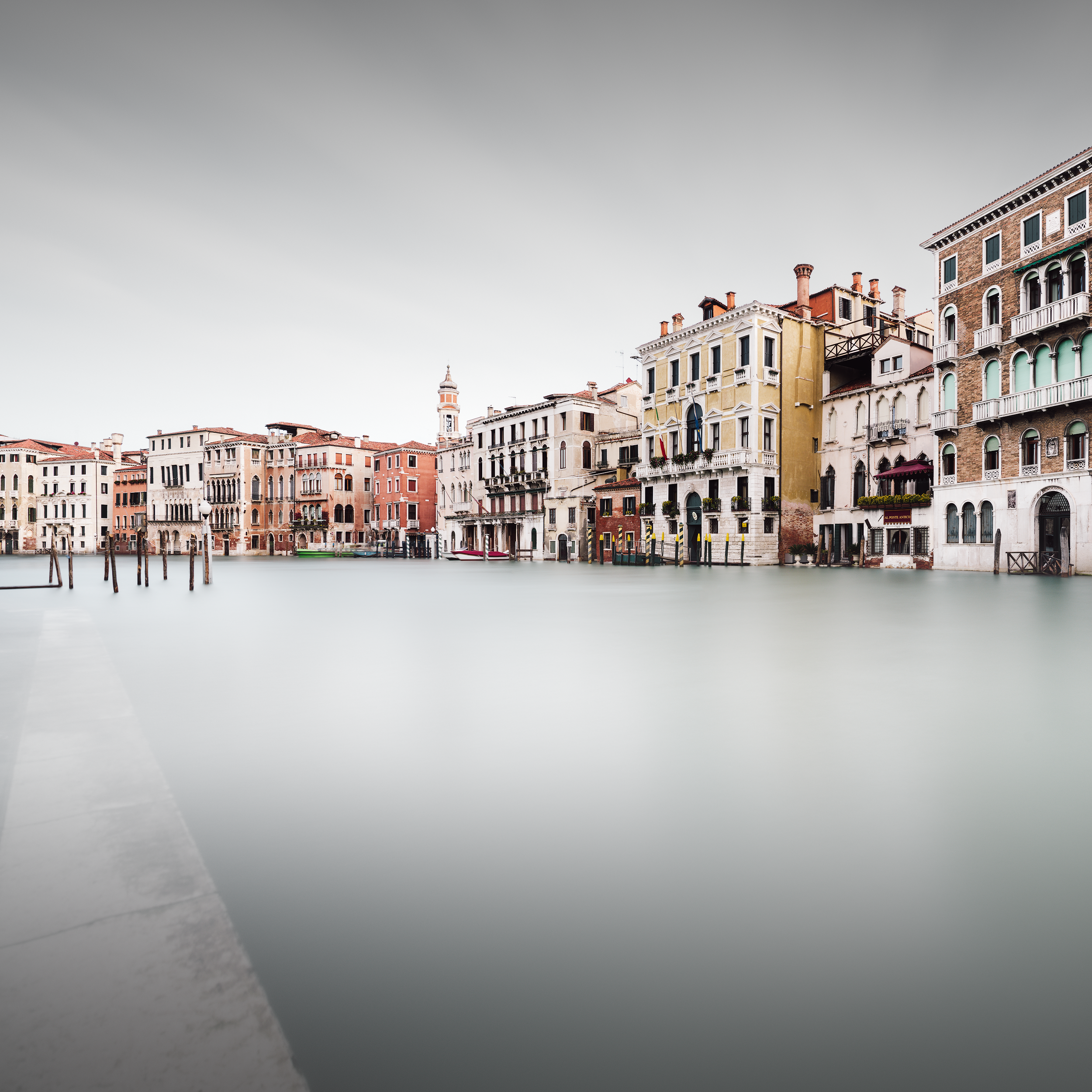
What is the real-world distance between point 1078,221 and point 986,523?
32.4 feet

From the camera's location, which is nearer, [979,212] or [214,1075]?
[214,1075]

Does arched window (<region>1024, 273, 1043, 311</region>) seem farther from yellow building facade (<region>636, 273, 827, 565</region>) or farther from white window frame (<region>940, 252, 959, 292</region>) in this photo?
yellow building facade (<region>636, 273, 827, 565</region>)

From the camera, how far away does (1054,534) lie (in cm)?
2323

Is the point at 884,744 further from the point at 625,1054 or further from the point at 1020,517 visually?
the point at 1020,517

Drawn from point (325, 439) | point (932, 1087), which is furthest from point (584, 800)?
point (325, 439)

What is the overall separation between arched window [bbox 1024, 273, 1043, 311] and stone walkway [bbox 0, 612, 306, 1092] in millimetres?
28762

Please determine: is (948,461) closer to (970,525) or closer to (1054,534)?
(970,525)

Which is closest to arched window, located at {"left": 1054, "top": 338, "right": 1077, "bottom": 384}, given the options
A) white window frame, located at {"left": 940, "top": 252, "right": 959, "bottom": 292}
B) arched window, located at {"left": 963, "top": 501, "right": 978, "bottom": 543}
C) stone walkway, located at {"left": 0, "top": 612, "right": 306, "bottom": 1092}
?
arched window, located at {"left": 963, "top": 501, "right": 978, "bottom": 543}

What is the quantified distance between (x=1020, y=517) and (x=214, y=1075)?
91.4 feet

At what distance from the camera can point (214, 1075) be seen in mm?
1553

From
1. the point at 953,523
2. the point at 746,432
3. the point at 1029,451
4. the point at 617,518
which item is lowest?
the point at 953,523

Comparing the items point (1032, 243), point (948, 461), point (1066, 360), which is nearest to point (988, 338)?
point (1066, 360)

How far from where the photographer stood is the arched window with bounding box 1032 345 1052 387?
23219 mm

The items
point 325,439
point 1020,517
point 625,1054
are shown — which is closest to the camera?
point 625,1054
